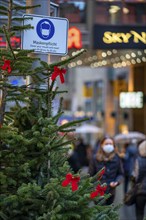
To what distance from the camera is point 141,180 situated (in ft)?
32.1

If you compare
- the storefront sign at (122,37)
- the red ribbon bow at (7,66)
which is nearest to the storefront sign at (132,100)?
the storefront sign at (122,37)

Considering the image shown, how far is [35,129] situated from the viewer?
5449 millimetres

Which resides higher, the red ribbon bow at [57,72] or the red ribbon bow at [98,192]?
the red ribbon bow at [57,72]

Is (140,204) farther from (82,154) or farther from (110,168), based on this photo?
(82,154)

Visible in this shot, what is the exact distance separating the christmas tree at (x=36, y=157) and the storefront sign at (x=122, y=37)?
10.3 m

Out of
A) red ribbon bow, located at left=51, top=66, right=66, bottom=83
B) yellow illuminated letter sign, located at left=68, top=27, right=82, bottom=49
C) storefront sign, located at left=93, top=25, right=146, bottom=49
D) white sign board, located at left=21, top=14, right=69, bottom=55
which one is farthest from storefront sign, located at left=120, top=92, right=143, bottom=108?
red ribbon bow, located at left=51, top=66, right=66, bottom=83

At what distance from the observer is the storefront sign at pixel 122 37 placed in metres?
16.0

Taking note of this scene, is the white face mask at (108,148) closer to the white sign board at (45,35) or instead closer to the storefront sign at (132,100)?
the white sign board at (45,35)

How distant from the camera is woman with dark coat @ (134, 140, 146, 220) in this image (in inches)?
378

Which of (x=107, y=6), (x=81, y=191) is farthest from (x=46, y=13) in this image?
(x=107, y=6)

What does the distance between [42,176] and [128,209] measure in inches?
327

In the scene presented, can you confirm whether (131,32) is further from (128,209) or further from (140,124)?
(140,124)

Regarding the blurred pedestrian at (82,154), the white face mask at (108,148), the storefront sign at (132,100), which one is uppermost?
the storefront sign at (132,100)

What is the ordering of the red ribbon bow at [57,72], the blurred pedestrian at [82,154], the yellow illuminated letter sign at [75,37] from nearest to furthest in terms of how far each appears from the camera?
the red ribbon bow at [57,72], the yellow illuminated letter sign at [75,37], the blurred pedestrian at [82,154]
